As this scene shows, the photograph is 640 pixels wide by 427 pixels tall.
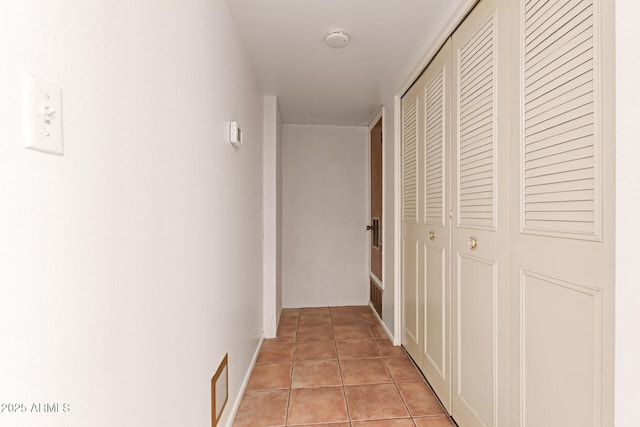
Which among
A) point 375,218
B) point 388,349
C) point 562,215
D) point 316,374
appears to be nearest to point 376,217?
point 375,218

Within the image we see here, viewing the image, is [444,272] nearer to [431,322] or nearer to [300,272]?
[431,322]

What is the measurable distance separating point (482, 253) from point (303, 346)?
75.0 inches

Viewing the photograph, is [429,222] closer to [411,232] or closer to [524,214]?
[411,232]

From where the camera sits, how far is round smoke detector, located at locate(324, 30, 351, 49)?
6.48 feet

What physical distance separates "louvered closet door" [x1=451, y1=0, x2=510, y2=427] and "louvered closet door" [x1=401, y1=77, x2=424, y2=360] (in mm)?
567

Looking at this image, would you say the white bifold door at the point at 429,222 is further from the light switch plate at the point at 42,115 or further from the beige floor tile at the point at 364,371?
the light switch plate at the point at 42,115

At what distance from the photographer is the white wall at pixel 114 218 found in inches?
20.9

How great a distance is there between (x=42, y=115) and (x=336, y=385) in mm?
2184

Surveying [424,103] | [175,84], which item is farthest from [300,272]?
[175,84]

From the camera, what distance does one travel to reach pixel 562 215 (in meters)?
1.02

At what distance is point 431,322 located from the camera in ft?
6.96

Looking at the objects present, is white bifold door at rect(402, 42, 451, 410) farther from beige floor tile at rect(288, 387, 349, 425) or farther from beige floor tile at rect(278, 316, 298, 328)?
beige floor tile at rect(278, 316, 298, 328)
